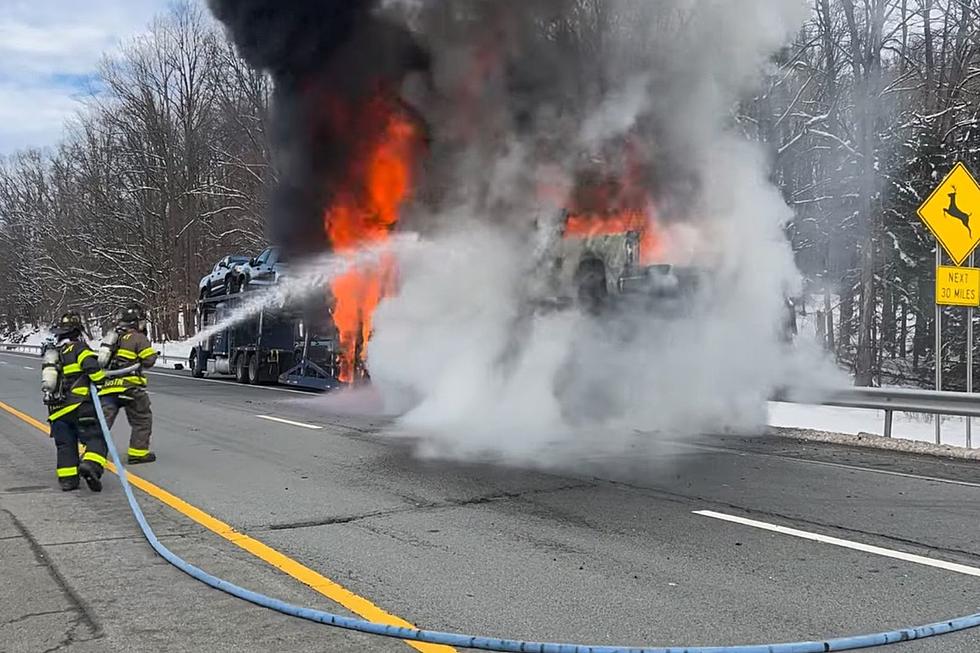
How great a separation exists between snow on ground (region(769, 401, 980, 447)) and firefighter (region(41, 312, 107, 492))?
28.6 feet

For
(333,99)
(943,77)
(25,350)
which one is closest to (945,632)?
(333,99)

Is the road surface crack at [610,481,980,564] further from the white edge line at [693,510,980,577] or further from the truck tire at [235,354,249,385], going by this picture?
the truck tire at [235,354,249,385]

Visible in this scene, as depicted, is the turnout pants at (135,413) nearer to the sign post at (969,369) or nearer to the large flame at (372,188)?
the large flame at (372,188)

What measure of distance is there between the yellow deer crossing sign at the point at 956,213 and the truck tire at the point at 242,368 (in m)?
16.6

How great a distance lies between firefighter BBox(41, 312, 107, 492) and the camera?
762 centimetres

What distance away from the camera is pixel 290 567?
5.14m

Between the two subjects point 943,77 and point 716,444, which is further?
point 943,77

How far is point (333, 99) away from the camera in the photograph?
1238 centimetres

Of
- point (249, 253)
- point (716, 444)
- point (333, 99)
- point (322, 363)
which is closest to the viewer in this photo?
point (716, 444)

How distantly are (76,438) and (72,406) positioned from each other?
1.10 feet

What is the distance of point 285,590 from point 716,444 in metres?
6.71

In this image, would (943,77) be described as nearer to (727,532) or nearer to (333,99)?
(333,99)

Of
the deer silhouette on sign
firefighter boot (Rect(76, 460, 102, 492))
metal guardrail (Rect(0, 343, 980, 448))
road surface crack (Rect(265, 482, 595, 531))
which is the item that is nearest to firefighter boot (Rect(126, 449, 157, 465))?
firefighter boot (Rect(76, 460, 102, 492))

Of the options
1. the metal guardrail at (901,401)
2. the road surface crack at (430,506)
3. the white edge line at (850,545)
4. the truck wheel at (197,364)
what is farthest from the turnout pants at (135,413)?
the truck wheel at (197,364)
